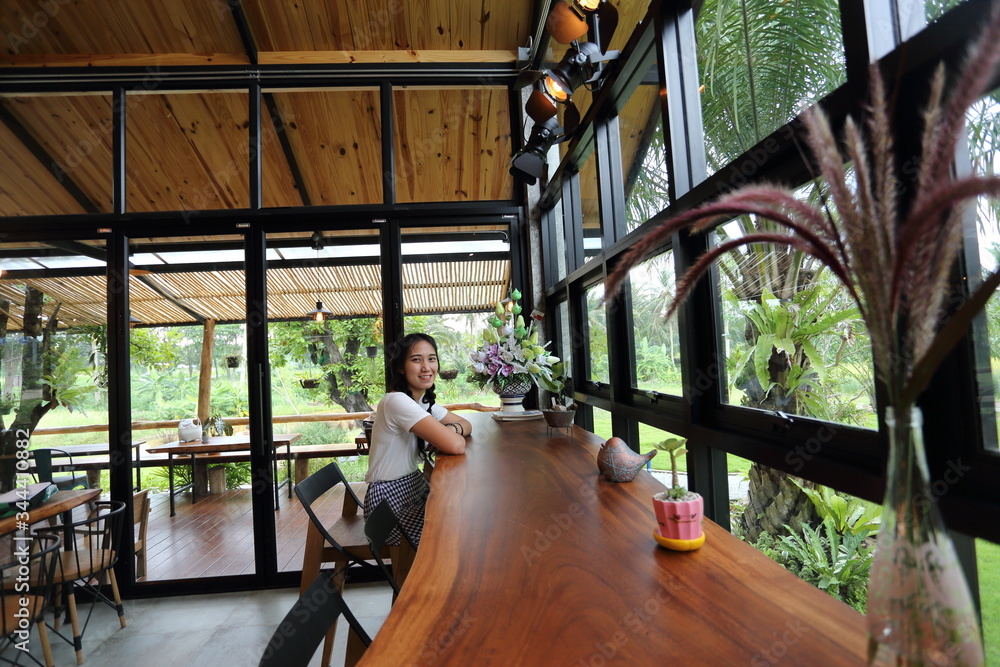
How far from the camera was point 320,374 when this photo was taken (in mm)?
3803

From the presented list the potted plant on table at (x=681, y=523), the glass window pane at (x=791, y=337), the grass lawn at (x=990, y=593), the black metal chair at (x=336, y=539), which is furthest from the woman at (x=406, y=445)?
the grass lawn at (x=990, y=593)

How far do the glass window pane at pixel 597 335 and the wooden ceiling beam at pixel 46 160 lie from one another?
3373 millimetres

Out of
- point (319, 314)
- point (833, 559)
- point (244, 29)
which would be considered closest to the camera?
point (833, 559)

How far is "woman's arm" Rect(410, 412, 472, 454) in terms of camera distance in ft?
7.04

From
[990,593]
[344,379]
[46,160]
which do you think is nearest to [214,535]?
[344,379]

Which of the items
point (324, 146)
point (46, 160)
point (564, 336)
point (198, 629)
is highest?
point (324, 146)

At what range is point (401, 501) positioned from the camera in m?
2.31

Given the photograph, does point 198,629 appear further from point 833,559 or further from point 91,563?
point 833,559

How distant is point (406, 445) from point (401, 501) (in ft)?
0.78

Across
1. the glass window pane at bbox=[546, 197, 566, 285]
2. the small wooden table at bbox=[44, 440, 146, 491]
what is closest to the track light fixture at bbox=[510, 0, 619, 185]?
the glass window pane at bbox=[546, 197, 566, 285]

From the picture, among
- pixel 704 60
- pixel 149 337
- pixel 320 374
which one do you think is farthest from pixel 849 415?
pixel 149 337

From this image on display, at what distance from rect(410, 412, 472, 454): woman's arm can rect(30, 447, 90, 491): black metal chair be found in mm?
2876

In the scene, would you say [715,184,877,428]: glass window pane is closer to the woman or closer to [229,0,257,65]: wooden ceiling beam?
the woman

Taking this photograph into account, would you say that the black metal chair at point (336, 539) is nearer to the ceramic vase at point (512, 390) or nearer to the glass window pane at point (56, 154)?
the ceramic vase at point (512, 390)
